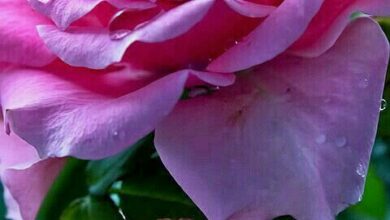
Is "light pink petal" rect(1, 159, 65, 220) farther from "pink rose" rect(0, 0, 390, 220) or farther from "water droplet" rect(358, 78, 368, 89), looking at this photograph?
"water droplet" rect(358, 78, 368, 89)

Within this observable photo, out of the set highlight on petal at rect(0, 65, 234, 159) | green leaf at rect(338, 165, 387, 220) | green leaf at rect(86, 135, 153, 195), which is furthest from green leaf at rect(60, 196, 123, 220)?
green leaf at rect(338, 165, 387, 220)

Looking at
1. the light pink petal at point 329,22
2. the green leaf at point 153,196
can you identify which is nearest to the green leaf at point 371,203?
the green leaf at point 153,196

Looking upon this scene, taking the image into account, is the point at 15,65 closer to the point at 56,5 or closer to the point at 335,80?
the point at 56,5

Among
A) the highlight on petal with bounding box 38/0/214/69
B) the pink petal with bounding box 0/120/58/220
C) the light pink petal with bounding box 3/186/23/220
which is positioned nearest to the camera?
the highlight on petal with bounding box 38/0/214/69

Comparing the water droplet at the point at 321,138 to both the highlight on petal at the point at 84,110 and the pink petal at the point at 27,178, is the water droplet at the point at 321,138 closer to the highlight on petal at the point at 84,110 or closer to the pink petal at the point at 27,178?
the highlight on petal at the point at 84,110

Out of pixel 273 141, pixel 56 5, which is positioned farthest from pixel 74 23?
pixel 273 141
